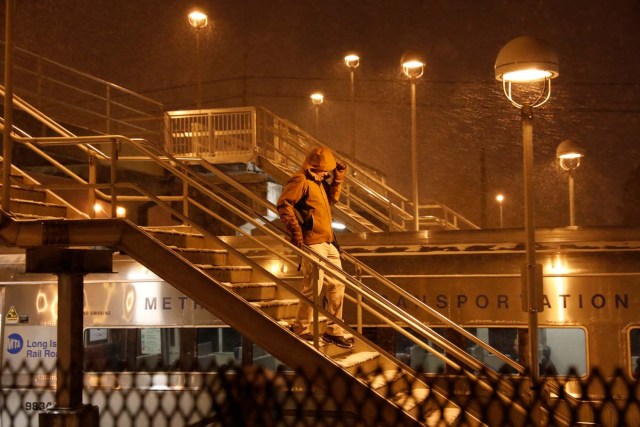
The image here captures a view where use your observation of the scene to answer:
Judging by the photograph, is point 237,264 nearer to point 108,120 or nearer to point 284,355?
point 284,355

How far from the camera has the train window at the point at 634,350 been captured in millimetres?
8016

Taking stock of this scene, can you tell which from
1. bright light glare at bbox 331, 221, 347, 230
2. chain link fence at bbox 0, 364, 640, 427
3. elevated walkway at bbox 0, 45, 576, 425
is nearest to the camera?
chain link fence at bbox 0, 364, 640, 427

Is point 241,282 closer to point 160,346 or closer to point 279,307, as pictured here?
point 279,307

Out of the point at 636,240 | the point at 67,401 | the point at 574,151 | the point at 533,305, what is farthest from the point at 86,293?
the point at 574,151

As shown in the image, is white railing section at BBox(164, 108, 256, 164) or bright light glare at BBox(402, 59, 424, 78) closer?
bright light glare at BBox(402, 59, 424, 78)

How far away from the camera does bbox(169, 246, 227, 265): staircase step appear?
7683 mm

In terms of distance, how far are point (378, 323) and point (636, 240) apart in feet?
9.12

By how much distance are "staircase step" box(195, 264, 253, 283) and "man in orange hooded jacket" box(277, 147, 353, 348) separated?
791 mm

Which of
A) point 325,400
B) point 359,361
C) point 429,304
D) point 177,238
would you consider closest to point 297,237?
point 359,361

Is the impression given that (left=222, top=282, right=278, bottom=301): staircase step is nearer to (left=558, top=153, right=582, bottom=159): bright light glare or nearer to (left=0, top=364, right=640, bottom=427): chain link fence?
(left=0, top=364, right=640, bottom=427): chain link fence

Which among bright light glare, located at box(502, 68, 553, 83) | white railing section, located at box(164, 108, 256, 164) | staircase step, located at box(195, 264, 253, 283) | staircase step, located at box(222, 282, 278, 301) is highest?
white railing section, located at box(164, 108, 256, 164)

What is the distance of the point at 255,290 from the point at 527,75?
3.25 metres

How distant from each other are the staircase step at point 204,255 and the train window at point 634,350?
4.20 meters

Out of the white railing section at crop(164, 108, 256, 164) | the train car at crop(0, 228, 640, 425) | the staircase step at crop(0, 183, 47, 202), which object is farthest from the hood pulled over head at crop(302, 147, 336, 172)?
the white railing section at crop(164, 108, 256, 164)
